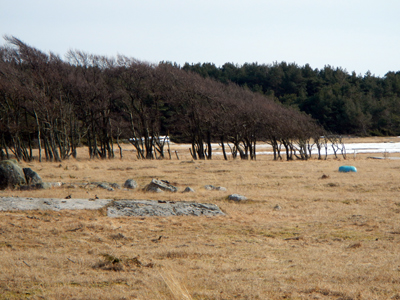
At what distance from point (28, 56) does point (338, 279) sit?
30.9 metres

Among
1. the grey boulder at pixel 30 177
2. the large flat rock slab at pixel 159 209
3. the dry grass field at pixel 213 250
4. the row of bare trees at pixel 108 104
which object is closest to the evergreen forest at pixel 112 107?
the row of bare trees at pixel 108 104

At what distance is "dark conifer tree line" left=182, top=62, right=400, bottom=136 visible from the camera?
73688 mm

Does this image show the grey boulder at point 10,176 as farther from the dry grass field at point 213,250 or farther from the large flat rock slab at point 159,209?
the large flat rock slab at point 159,209

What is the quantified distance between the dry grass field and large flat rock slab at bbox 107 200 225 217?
427mm

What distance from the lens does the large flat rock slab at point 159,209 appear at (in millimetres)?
10680

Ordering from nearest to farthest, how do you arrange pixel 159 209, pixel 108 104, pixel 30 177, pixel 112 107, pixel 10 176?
pixel 159 209
pixel 10 176
pixel 30 177
pixel 108 104
pixel 112 107

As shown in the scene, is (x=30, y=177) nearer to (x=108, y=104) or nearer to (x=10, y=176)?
(x=10, y=176)

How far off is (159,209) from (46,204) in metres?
2.95

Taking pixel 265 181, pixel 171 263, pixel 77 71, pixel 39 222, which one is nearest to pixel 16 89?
pixel 77 71

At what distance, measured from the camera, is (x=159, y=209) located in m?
11.0

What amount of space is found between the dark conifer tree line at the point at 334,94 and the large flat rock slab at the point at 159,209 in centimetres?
5810

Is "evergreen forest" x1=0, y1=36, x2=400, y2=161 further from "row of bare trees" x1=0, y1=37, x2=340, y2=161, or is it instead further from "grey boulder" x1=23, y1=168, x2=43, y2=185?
"grey boulder" x1=23, y1=168, x2=43, y2=185

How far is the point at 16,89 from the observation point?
2908 centimetres

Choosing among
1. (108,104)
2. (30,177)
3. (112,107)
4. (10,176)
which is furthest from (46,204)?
(112,107)
